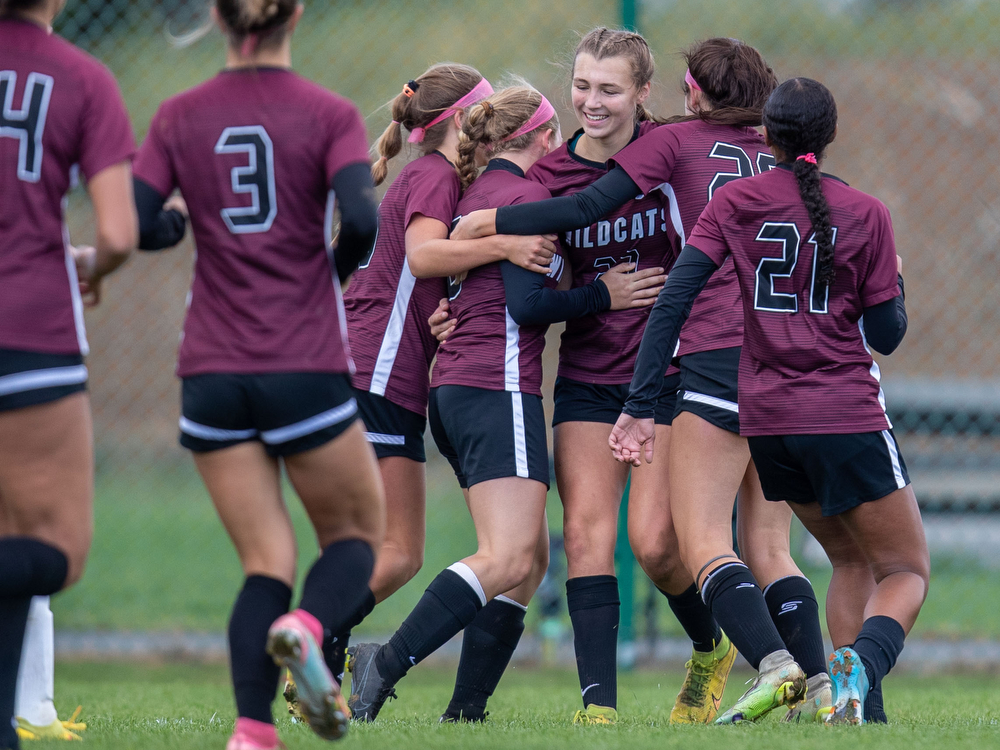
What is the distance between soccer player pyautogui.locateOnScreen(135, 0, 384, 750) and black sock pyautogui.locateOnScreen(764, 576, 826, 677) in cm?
169

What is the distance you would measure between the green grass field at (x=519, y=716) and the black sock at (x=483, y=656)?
106 mm

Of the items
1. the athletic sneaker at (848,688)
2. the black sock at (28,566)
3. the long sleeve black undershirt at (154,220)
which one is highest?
the long sleeve black undershirt at (154,220)

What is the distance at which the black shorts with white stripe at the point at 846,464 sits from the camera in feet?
9.96

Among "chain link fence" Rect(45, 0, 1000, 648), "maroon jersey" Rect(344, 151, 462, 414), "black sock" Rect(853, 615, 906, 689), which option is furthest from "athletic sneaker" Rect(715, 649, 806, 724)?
"chain link fence" Rect(45, 0, 1000, 648)

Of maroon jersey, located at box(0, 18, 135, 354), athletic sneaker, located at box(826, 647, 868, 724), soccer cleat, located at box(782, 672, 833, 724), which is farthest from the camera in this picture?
soccer cleat, located at box(782, 672, 833, 724)

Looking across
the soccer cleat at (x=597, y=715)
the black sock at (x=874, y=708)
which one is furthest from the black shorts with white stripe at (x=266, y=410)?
the black sock at (x=874, y=708)

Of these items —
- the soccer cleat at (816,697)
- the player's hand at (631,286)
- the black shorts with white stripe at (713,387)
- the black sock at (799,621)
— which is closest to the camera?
the soccer cleat at (816,697)

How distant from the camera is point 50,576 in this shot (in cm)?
237

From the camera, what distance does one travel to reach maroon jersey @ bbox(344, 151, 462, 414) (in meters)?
3.79

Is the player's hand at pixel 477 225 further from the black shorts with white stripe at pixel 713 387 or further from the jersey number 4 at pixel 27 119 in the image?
the jersey number 4 at pixel 27 119

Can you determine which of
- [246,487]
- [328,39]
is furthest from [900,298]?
[328,39]

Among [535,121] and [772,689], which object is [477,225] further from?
[772,689]

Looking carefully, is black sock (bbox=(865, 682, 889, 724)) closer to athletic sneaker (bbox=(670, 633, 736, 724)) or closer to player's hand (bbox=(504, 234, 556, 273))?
athletic sneaker (bbox=(670, 633, 736, 724))

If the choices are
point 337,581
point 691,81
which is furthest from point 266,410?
point 691,81
